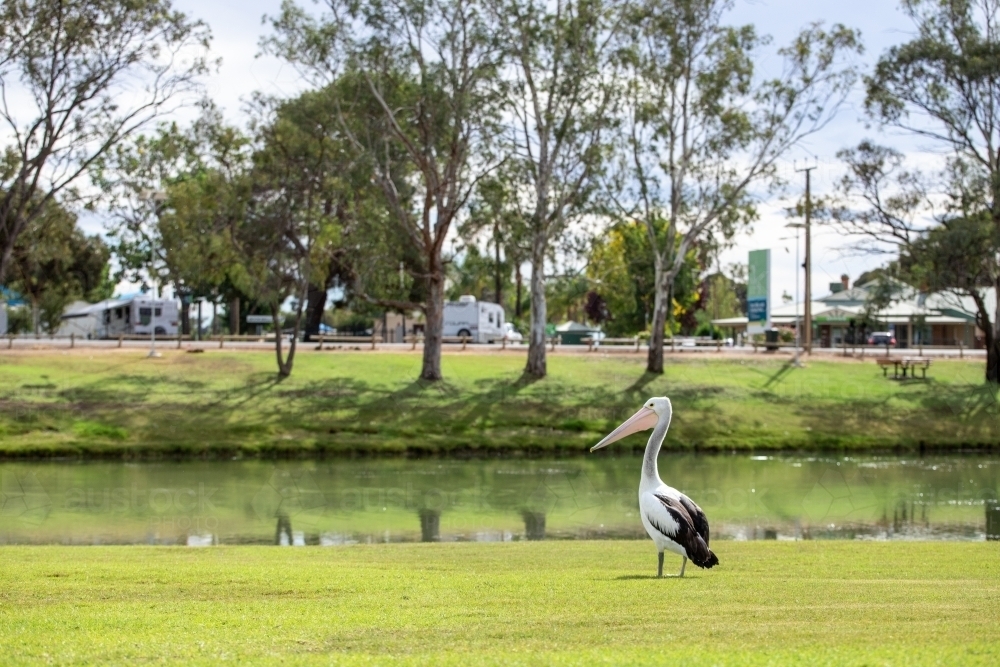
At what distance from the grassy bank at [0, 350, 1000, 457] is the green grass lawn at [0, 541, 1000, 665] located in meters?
22.1

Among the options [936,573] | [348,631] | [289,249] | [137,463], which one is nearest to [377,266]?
[289,249]

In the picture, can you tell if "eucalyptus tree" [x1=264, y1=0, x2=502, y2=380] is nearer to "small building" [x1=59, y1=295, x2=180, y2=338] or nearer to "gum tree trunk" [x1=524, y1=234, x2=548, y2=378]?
"gum tree trunk" [x1=524, y1=234, x2=548, y2=378]

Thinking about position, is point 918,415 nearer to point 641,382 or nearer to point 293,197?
point 641,382

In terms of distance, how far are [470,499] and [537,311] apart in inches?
817

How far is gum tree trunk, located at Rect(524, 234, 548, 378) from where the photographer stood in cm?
4522

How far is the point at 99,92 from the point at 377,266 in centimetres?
1248

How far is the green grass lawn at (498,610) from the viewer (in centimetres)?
760

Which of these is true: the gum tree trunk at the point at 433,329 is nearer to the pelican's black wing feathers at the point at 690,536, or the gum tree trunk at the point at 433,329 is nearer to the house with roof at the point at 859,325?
the pelican's black wing feathers at the point at 690,536

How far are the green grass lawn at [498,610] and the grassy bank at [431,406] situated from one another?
72.4 ft

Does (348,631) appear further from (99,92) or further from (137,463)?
(99,92)

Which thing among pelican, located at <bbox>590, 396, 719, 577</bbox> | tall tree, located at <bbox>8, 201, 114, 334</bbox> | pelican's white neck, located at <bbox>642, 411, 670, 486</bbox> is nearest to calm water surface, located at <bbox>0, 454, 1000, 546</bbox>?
pelican's white neck, located at <bbox>642, 411, 670, 486</bbox>

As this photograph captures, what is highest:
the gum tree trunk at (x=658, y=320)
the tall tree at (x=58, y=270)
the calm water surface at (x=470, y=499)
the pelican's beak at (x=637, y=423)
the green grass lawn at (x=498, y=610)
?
the tall tree at (x=58, y=270)

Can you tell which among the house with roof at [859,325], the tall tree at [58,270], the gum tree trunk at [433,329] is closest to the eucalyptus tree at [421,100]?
the gum tree trunk at [433,329]

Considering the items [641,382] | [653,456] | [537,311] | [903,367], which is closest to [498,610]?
[653,456]
